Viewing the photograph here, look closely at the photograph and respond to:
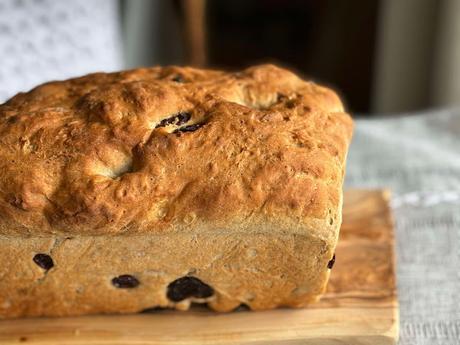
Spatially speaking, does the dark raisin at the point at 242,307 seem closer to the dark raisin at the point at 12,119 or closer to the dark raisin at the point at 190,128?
the dark raisin at the point at 190,128

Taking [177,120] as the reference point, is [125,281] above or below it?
below

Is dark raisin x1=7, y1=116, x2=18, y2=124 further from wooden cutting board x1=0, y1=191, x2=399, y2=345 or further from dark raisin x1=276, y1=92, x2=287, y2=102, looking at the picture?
dark raisin x1=276, y1=92, x2=287, y2=102

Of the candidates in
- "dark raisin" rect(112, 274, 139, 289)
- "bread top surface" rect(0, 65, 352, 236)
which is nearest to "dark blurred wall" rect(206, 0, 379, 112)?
"bread top surface" rect(0, 65, 352, 236)

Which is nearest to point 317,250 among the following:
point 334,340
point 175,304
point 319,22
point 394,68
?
point 334,340

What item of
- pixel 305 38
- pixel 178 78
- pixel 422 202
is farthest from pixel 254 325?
pixel 305 38

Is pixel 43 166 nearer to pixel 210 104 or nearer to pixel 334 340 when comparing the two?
pixel 210 104

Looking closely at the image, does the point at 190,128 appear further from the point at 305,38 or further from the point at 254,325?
the point at 305,38

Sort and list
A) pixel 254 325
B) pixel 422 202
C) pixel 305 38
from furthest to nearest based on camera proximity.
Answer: pixel 305 38
pixel 422 202
pixel 254 325
